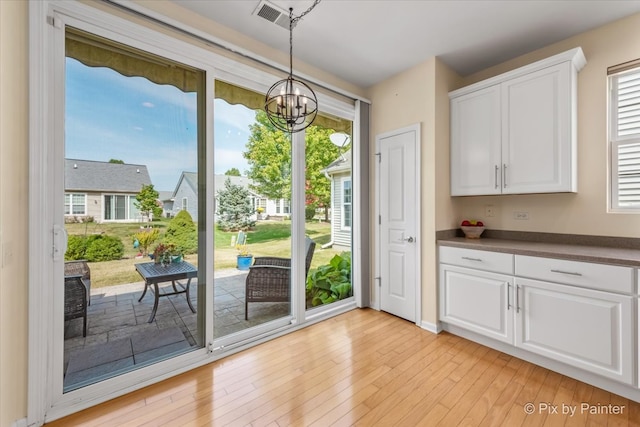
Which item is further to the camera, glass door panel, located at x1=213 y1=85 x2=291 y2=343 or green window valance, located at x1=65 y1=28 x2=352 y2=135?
glass door panel, located at x1=213 y1=85 x2=291 y2=343

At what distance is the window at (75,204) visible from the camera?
1762 mm

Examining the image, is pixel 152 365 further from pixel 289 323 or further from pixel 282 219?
pixel 282 219

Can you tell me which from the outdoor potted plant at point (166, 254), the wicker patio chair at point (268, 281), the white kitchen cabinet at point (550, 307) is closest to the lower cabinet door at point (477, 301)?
the white kitchen cabinet at point (550, 307)

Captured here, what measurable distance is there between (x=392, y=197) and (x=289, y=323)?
6.17 feet

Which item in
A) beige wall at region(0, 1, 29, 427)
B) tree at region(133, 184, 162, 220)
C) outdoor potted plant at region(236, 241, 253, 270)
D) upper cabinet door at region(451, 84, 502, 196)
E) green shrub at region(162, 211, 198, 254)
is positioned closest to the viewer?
beige wall at region(0, 1, 29, 427)

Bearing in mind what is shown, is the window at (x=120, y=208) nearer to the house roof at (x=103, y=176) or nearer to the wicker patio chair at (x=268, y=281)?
the house roof at (x=103, y=176)

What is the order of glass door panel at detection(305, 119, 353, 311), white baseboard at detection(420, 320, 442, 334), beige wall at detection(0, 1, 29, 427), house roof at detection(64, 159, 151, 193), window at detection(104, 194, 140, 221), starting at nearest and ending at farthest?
beige wall at detection(0, 1, 29, 427), house roof at detection(64, 159, 151, 193), window at detection(104, 194, 140, 221), white baseboard at detection(420, 320, 442, 334), glass door panel at detection(305, 119, 353, 311)

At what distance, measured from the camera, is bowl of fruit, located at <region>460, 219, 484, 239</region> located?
2918mm

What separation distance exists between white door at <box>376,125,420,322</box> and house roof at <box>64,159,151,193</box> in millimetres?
2521

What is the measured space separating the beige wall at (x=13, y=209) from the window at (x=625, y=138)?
14.0 feet

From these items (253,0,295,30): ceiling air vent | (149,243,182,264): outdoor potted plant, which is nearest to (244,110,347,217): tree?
(253,0,295,30): ceiling air vent

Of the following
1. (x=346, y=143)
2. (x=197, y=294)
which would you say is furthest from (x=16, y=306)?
(x=346, y=143)

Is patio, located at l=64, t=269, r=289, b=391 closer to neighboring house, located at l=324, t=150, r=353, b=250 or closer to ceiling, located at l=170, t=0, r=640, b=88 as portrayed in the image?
neighboring house, located at l=324, t=150, r=353, b=250

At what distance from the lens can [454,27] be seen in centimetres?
240
